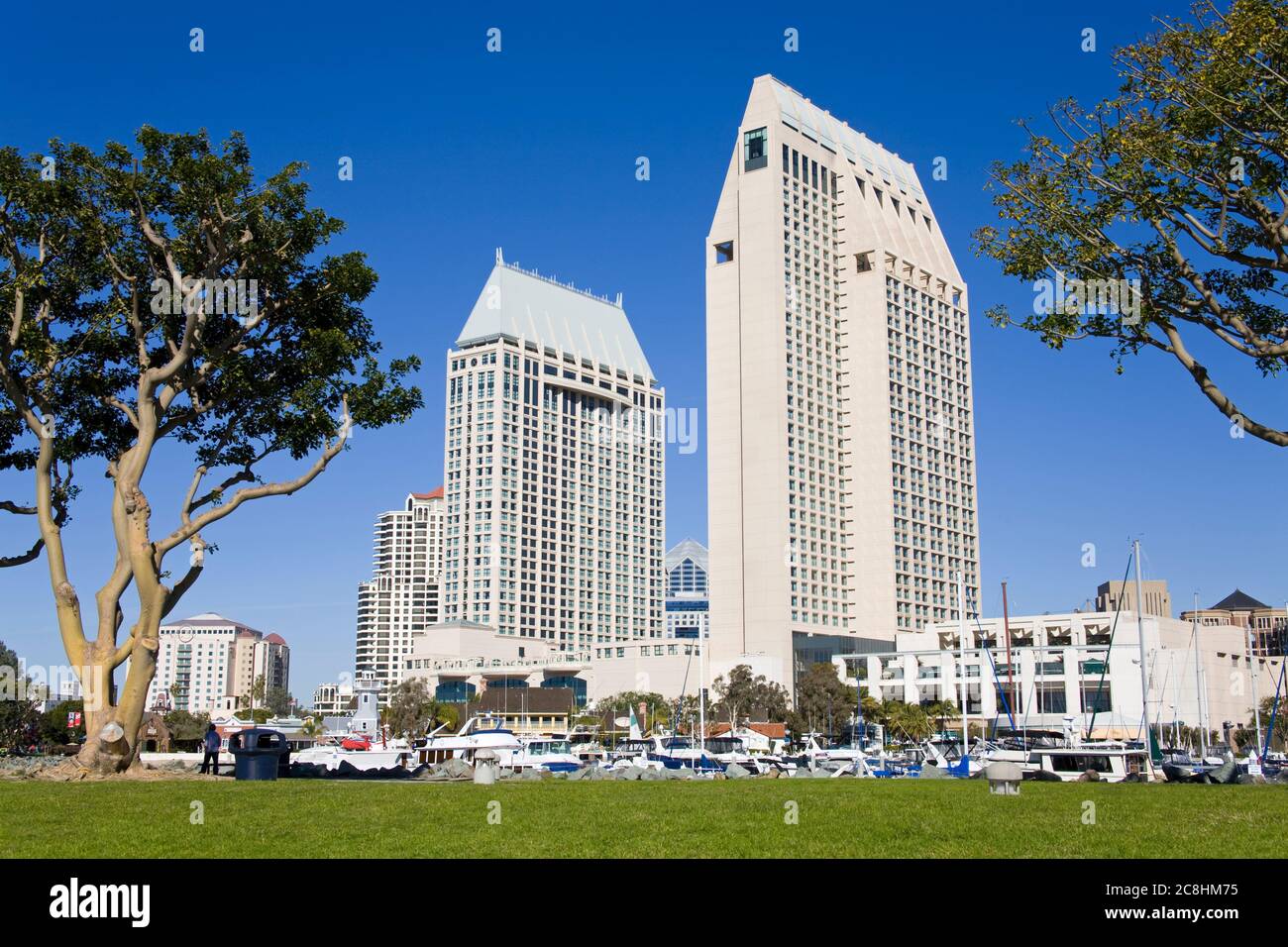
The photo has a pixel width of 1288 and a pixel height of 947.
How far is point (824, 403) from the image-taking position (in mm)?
161625

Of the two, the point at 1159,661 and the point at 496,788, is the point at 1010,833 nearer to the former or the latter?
the point at 496,788

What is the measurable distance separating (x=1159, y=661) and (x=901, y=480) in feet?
135

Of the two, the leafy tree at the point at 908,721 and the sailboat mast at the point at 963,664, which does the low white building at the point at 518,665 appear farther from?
the sailboat mast at the point at 963,664

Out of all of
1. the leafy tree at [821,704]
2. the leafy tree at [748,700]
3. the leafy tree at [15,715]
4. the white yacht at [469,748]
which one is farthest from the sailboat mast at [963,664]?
the leafy tree at [15,715]

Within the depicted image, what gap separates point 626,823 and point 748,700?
11165 cm

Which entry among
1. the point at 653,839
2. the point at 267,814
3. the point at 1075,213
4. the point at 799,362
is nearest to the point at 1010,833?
the point at 653,839

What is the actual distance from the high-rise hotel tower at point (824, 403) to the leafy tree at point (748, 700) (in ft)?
35.2

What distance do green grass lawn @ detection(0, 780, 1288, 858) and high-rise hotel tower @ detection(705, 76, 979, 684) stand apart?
119 metres

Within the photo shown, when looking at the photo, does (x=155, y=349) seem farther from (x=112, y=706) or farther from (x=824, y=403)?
(x=824, y=403)

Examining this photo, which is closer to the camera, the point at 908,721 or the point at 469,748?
the point at 469,748

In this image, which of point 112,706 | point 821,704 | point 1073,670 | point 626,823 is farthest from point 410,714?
point 626,823

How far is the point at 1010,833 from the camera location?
1585cm

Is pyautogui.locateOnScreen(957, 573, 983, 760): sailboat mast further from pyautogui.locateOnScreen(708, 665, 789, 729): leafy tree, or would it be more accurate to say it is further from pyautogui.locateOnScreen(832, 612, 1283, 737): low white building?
pyautogui.locateOnScreen(708, 665, 789, 729): leafy tree

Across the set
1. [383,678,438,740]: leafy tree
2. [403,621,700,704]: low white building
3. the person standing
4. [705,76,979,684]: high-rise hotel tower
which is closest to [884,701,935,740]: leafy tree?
[705,76,979,684]: high-rise hotel tower
